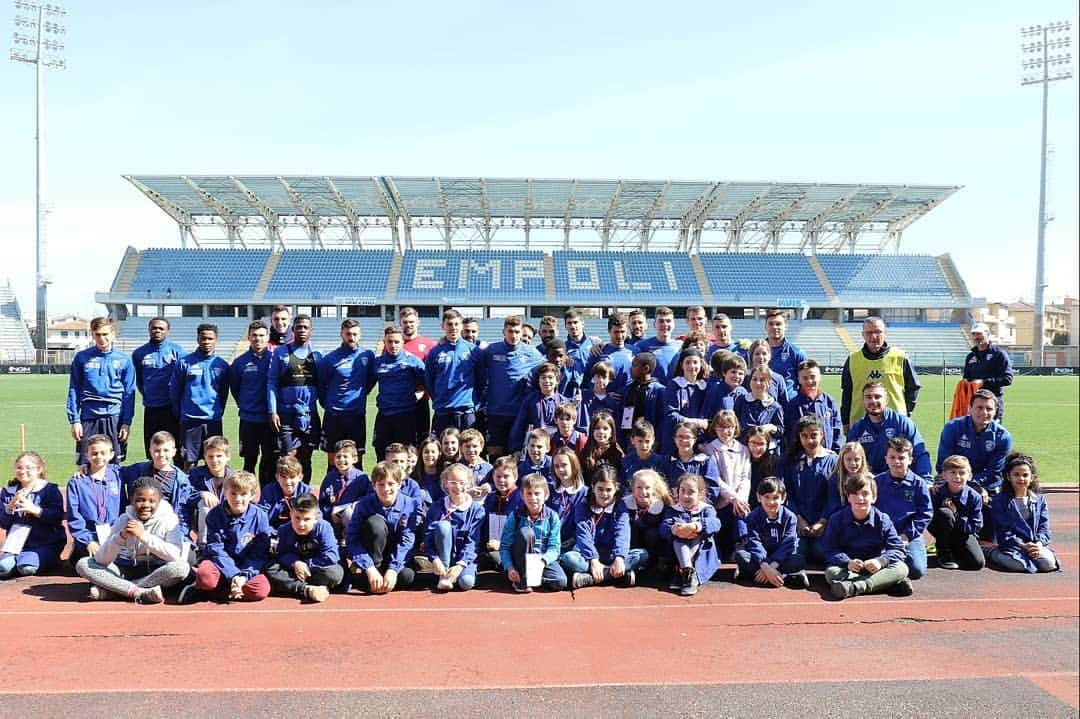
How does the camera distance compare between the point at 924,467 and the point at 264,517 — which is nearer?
the point at 264,517

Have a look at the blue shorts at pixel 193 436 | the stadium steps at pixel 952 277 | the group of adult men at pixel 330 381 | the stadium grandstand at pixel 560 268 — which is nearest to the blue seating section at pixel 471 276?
the stadium grandstand at pixel 560 268

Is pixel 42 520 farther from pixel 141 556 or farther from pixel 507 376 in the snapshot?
pixel 507 376

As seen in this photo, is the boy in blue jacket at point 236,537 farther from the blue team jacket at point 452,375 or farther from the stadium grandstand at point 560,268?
the stadium grandstand at point 560,268

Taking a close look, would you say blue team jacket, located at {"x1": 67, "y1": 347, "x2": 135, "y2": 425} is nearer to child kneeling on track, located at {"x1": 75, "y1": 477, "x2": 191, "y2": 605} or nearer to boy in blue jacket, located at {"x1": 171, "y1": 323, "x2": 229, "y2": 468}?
boy in blue jacket, located at {"x1": 171, "y1": 323, "x2": 229, "y2": 468}

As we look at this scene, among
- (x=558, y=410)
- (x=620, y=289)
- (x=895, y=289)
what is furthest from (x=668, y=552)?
(x=895, y=289)

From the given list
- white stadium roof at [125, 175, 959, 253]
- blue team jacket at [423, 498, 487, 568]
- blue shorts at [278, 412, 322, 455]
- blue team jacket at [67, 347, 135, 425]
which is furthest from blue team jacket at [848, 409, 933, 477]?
white stadium roof at [125, 175, 959, 253]

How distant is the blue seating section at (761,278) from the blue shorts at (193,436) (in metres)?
36.8

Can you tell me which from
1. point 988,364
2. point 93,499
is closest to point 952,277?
point 988,364

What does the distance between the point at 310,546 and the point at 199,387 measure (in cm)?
241

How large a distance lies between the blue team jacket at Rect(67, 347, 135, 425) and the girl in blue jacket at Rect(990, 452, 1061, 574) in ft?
23.5

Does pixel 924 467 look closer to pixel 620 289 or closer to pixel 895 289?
pixel 620 289

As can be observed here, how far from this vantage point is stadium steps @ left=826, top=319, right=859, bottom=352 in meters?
39.2

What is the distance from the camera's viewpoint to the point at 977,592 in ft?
16.7

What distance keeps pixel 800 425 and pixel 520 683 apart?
10.2 feet
